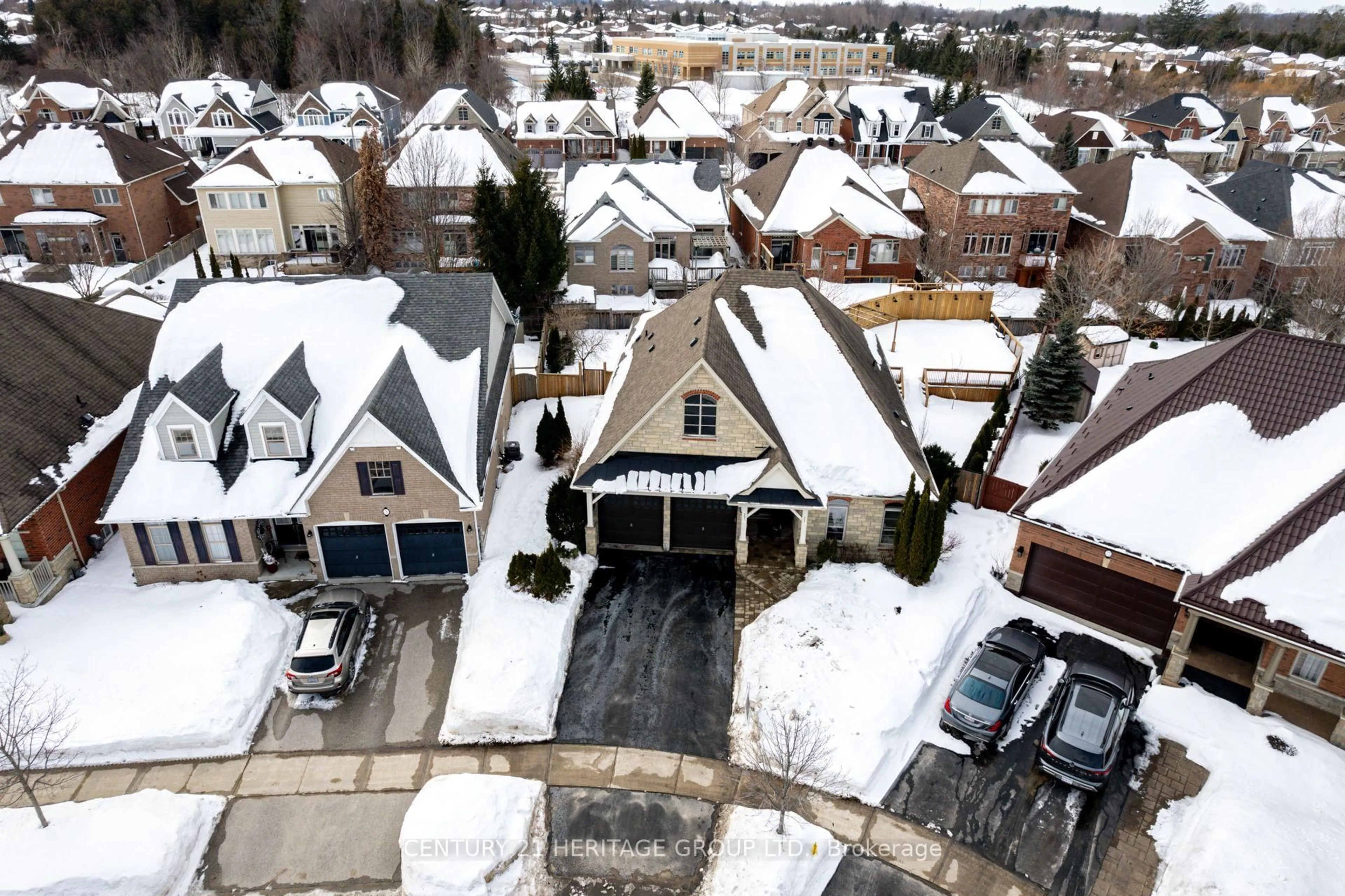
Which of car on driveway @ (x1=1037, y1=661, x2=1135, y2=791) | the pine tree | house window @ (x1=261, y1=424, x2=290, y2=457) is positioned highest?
the pine tree

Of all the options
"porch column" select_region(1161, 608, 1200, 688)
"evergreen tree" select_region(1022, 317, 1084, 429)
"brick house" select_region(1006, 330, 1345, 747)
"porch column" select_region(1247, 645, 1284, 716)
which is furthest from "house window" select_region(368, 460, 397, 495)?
"evergreen tree" select_region(1022, 317, 1084, 429)

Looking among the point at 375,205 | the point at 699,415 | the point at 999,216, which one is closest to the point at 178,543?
the point at 699,415

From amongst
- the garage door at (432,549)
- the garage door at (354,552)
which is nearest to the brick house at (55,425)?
the garage door at (354,552)

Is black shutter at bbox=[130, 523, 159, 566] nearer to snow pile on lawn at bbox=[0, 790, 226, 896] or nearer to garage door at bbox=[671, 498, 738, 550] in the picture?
snow pile on lawn at bbox=[0, 790, 226, 896]

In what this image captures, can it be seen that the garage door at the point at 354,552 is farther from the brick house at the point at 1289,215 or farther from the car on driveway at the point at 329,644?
the brick house at the point at 1289,215

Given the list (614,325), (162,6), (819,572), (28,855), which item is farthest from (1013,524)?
(162,6)
